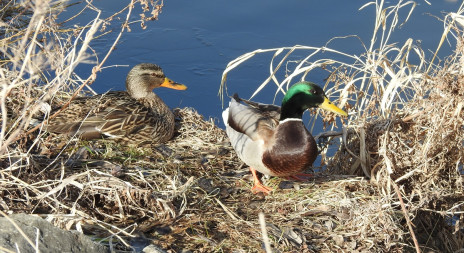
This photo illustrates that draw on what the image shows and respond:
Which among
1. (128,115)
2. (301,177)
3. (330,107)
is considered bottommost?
(301,177)

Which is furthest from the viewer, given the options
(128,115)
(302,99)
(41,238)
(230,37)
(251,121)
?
(230,37)

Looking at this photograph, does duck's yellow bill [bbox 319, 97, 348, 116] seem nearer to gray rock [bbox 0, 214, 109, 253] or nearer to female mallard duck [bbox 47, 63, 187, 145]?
female mallard duck [bbox 47, 63, 187, 145]

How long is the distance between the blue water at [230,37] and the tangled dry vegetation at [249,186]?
208 cm

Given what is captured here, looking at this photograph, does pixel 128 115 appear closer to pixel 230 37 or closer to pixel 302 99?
pixel 302 99

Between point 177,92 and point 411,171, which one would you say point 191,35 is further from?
point 411,171

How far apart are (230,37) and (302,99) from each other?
10.4ft

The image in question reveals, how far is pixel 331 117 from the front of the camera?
4309mm

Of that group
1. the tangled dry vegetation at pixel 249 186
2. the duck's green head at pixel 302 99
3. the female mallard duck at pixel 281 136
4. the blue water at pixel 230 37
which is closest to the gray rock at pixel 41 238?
the tangled dry vegetation at pixel 249 186

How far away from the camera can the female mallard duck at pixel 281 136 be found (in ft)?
12.5

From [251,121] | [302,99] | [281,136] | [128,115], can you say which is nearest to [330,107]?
[302,99]

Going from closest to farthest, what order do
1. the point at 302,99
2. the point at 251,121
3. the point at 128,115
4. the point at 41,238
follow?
the point at 41,238 < the point at 302,99 < the point at 251,121 < the point at 128,115

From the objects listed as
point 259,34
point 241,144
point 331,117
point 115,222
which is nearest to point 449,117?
point 331,117

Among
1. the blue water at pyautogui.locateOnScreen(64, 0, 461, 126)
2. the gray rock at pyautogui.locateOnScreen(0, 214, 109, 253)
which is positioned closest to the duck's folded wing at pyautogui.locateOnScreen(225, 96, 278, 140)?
the gray rock at pyautogui.locateOnScreen(0, 214, 109, 253)

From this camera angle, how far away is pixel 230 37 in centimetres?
702
